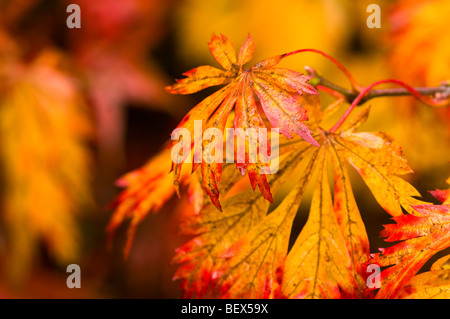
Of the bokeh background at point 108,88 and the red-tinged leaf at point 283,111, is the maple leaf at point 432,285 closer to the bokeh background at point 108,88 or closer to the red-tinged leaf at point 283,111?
the red-tinged leaf at point 283,111

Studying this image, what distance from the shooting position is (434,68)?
83cm

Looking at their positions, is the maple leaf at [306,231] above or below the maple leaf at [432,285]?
above

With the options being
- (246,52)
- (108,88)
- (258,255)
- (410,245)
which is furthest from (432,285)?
(108,88)

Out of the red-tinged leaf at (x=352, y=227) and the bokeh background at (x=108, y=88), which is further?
the bokeh background at (x=108, y=88)

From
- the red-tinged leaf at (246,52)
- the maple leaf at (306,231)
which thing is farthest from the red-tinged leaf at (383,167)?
the red-tinged leaf at (246,52)

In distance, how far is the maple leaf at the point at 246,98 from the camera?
38cm

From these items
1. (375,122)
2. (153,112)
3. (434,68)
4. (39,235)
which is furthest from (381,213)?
(39,235)

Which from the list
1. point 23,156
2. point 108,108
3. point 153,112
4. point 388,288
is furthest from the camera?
point 153,112

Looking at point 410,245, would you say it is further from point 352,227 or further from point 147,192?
point 147,192

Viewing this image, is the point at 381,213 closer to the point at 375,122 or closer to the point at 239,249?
the point at 375,122

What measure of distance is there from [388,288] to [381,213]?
0.99 meters

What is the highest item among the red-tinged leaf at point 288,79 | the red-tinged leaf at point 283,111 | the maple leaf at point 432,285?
the red-tinged leaf at point 288,79
